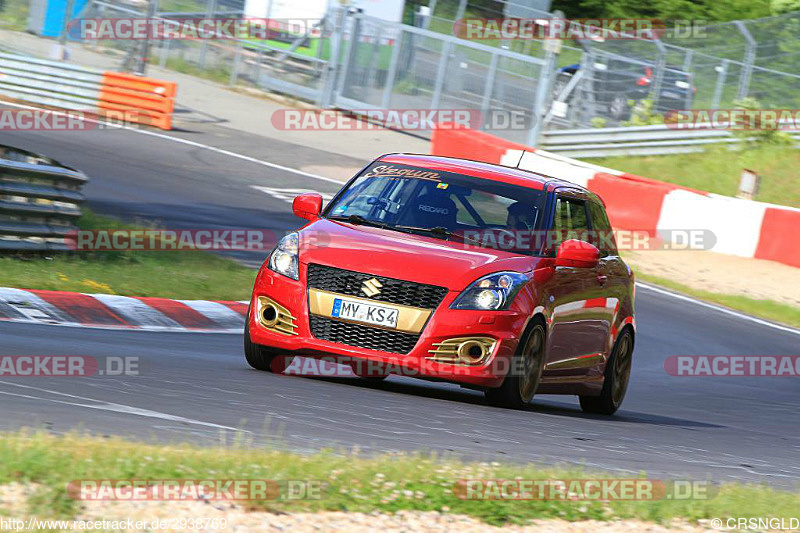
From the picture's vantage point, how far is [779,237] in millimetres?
20109

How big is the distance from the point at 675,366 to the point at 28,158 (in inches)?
272

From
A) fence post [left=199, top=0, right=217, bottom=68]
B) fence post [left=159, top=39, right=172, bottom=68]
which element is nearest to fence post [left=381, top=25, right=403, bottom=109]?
fence post [left=199, top=0, right=217, bottom=68]

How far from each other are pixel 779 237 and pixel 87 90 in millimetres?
14006

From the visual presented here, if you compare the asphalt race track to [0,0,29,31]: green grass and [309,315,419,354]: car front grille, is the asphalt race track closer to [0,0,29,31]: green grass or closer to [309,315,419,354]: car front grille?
[309,315,419,354]: car front grille

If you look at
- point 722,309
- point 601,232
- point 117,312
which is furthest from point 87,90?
point 601,232

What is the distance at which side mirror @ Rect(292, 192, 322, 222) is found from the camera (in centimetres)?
960

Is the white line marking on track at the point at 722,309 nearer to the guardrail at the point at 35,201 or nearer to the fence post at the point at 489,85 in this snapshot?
the guardrail at the point at 35,201

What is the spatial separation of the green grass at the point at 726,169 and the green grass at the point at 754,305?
6349 millimetres

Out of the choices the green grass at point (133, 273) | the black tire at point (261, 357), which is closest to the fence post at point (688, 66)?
the green grass at point (133, 273)

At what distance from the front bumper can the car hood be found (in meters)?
0.16

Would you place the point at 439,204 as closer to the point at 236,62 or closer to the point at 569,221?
the point at 569,221

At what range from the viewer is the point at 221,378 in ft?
28.4

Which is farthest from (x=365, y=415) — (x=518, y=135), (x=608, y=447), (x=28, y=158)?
(x=518, y=135)

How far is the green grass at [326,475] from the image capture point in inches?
191
